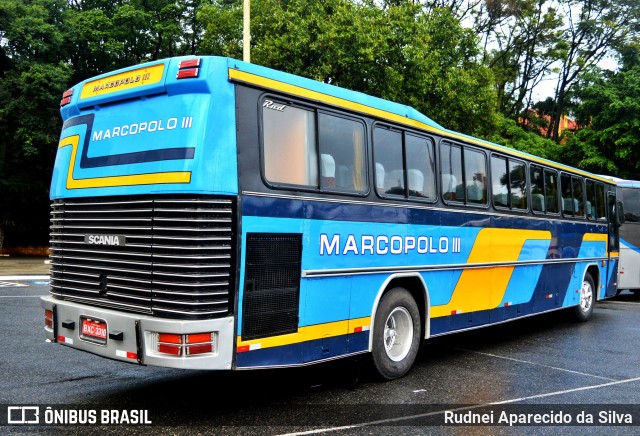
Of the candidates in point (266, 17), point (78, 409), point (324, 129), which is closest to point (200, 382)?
point (78, 409)

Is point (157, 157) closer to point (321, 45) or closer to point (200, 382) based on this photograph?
point (200, 382)

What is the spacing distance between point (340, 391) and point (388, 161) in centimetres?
258

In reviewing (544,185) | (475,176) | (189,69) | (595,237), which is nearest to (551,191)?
(544,185)

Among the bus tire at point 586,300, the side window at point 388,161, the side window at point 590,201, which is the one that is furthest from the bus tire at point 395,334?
the side window at point 590,201

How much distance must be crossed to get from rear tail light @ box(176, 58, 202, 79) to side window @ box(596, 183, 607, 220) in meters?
10.3

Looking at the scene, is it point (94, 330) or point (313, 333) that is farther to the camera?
point (313, 333)

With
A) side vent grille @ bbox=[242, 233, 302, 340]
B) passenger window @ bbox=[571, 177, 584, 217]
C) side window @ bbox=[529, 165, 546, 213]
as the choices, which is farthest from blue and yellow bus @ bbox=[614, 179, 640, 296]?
side vent grille @ bbox=[242, 233, 302, 340]

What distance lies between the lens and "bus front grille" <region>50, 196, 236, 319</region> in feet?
16.5

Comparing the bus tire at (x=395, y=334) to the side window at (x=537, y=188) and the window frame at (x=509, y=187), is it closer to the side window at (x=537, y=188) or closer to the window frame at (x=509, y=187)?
the window frame at (x=509, y=187)

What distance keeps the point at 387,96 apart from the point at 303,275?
16647 mm

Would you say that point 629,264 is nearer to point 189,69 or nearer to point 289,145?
point 289,145

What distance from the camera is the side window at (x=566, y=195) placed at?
11555 millimetres

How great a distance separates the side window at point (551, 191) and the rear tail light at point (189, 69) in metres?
7.48

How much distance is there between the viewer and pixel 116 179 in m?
5.62
